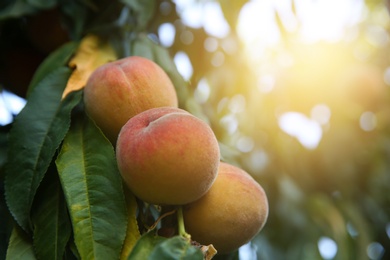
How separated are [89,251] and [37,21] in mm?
660

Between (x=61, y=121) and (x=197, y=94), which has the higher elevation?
(x=61, y=121)

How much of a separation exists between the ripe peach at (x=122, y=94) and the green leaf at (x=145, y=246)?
0.20 m

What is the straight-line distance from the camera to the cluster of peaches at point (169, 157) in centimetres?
62

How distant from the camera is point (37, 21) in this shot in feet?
3.54

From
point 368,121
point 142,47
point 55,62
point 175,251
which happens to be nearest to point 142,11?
point 142,47

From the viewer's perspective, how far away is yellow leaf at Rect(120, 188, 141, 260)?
0.62 metres

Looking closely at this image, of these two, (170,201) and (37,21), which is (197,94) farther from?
(170,201)

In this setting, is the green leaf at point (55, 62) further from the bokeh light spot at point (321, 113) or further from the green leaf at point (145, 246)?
the bokeh light spot at point (321, 113)

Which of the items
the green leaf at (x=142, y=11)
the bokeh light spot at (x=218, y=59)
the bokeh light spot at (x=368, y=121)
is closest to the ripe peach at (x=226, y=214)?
the green leaf at (x=142, y=11)

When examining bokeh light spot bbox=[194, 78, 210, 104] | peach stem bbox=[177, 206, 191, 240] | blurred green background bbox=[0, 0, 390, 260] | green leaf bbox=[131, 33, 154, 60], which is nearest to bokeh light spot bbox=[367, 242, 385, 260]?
blurred green background bbox=[0, 0, 390, 260]

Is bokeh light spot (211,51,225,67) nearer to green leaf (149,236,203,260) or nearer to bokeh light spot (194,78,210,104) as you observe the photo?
bokeh light spot (194,78,210,104)

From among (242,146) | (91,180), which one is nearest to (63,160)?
(91,180)

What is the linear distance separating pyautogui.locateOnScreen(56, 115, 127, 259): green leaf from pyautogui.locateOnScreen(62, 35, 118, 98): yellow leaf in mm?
143

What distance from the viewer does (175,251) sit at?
0.56 metres
